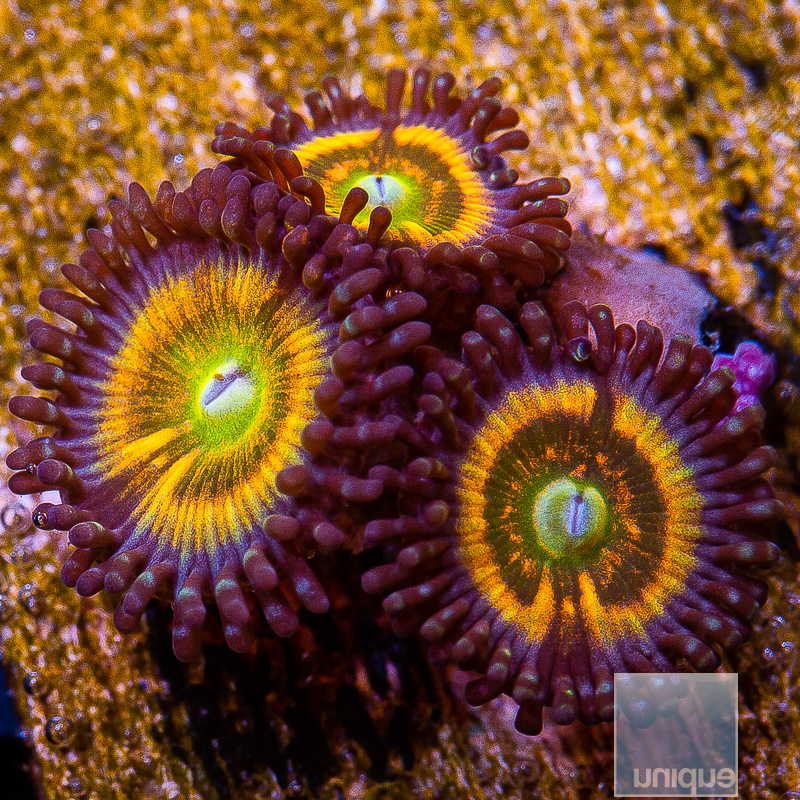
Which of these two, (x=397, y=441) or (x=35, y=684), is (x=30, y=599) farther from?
(x=397, y=441)

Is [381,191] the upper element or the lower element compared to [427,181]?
lower

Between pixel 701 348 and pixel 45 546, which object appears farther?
pixel 45 546

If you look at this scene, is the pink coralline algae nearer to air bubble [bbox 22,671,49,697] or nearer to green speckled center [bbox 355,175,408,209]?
green speckled center [bbox 355,175,408,209]

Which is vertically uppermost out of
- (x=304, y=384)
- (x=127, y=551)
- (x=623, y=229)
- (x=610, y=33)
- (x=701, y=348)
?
(x=610, y=33)

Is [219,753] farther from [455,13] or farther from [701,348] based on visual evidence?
[455,13]

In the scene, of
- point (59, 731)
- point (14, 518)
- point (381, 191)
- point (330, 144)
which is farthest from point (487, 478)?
point (14, 518)

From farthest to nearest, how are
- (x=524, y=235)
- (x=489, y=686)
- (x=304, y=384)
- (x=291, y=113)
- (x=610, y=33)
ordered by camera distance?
(x=610, y=33), (x=291, y=113), (x=524, y=235), (x=304, y=384), (x=489, y=686)

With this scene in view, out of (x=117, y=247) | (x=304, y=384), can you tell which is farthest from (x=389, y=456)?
(x=117, y=247)

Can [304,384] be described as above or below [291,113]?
below
